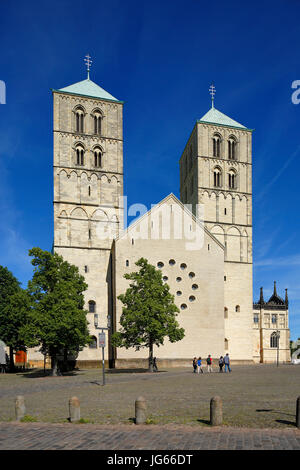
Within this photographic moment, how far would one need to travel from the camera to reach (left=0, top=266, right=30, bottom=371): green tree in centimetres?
3300

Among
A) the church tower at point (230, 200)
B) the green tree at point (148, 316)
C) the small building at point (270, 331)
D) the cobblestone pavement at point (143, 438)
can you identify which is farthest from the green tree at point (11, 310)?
the small building at point (270, 331)

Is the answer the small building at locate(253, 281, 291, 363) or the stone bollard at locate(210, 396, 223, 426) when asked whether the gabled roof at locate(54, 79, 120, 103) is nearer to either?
the small building at locate(253, 281, 291, 363)

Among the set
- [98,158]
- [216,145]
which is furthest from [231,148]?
[98,158]

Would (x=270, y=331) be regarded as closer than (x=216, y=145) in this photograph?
No

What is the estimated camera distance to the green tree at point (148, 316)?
34250 millimetres

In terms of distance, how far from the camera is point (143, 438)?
8.91 metres

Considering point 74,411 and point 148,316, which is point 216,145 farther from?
point 74,411

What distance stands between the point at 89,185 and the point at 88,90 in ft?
43.6

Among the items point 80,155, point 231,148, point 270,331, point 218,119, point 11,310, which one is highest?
point 218,119

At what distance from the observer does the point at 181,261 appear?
45.5 meters

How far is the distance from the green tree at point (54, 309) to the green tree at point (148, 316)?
12.0ft

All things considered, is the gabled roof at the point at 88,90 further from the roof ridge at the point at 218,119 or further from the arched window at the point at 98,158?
the roof ridge at the point at 218,119

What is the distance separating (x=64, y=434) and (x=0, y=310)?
35.4 metres
